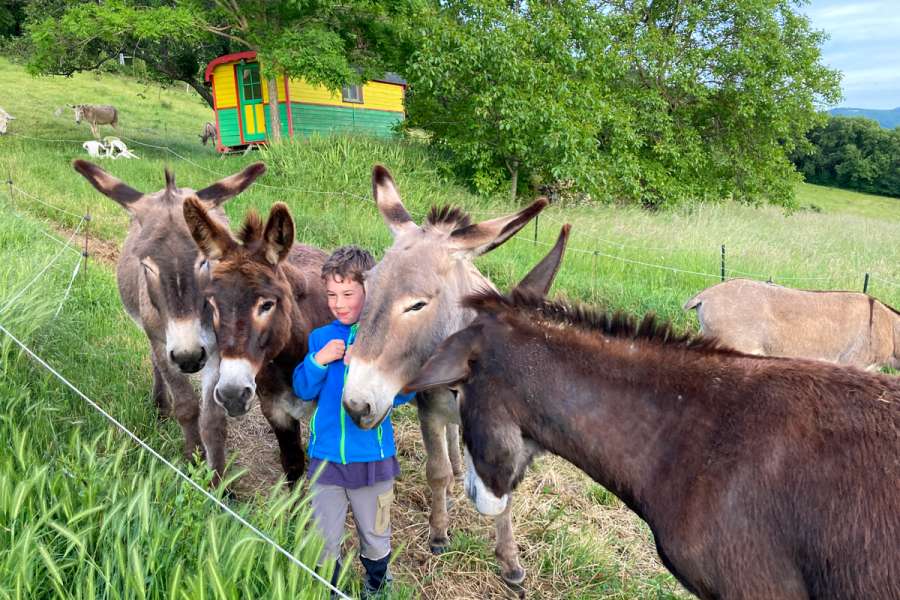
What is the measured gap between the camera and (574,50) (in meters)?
13.6

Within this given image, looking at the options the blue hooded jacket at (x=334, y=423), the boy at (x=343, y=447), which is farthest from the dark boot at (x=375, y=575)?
the blue hooded jacket at (x=334, y=423)

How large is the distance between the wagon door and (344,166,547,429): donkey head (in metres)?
17.2

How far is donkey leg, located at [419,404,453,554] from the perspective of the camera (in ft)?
11.0

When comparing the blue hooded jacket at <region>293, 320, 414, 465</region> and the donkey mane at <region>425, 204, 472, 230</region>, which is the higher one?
the donkey mane at <region>425, 204, 472, 230</region>

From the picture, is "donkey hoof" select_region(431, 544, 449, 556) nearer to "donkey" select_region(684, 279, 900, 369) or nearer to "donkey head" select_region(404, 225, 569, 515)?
"donkey head" select_region(404, 225, 569, 515)

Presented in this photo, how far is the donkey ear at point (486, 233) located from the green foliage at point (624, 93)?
31.2ft

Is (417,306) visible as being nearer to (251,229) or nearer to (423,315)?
(423,315)

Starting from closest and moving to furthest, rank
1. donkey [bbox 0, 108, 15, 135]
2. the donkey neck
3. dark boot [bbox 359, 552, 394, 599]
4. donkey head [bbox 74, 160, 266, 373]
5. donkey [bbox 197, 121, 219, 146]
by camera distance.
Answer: the donkey neck
dark boot [bbox 359, 552, 394, 599]
donkey head [bbox 74, 160, 266, 373]
donkey [bbox 0, 108, 15, 135]
donkey [bbox 197, 121, 219, 146]

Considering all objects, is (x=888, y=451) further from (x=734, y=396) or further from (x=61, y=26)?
(x=61, y=26)

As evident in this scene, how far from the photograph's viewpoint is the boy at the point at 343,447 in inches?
104

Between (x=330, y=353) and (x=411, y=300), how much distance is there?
459mm

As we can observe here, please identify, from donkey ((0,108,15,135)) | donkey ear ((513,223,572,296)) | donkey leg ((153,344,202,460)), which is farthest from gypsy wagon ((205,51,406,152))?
donkey ear ((513,223,572,296))

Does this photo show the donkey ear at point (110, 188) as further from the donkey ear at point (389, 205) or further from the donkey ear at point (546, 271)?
the donkey ear at point (546, 271)

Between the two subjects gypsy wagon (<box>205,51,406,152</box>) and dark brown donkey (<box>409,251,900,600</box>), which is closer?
dark brown donkey (<box>409,251,900,600</box>)
